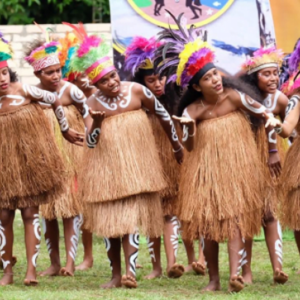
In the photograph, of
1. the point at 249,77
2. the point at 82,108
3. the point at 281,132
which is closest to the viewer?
the point at 281,132

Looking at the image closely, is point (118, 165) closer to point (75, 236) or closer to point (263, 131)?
point (263, 131)

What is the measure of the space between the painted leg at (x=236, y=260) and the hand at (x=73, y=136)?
1.43m

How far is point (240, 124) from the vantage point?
611 centimetres

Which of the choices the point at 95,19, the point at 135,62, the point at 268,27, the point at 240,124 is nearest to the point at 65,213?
the point at 135,62

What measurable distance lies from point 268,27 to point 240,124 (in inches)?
98.2

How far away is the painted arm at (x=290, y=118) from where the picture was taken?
605 centimetres

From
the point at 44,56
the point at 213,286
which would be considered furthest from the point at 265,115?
the point at 44,56

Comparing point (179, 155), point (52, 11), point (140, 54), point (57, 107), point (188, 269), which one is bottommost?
point (188, 269)

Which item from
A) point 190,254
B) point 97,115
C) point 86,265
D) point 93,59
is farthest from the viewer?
point 86,265

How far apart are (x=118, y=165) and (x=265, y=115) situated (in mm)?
1000

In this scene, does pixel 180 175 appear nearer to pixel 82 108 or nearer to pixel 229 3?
pixel 82 108

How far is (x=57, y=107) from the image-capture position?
660 centimetres

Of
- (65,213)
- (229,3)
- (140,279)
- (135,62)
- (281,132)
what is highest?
(229,3)

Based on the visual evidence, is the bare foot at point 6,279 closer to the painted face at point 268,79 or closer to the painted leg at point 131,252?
the painted leg at point 131,252
